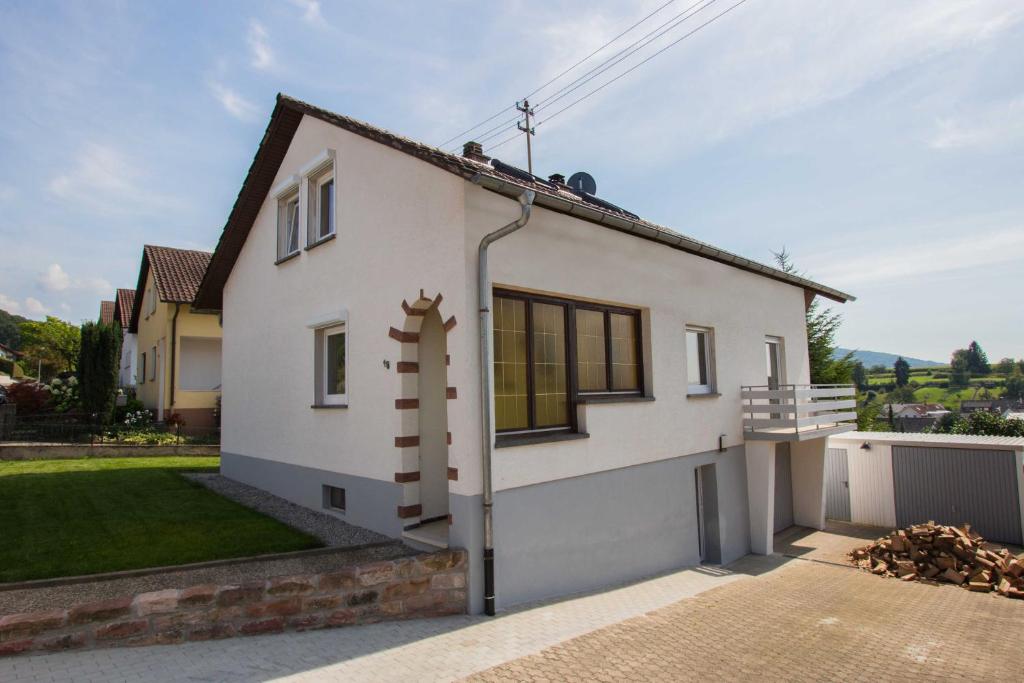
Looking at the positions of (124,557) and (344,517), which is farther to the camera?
(344,517)

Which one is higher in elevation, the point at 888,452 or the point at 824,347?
the point at 824,347

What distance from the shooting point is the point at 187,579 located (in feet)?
19.2

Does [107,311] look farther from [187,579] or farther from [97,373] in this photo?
[187,579]

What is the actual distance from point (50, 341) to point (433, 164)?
5194 centimetres

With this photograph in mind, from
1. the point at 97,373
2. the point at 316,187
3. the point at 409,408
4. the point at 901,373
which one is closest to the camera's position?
the point at 409,408

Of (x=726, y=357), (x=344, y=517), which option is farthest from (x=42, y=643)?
(x=726, y=357)

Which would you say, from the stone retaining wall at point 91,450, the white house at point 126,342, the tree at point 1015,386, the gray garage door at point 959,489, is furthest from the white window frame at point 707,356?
the tree at point 1015,386

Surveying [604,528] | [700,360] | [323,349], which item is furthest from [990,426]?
[323,349]

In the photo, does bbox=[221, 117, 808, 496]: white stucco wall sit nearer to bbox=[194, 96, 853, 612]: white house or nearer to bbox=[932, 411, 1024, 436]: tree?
bbox=[194, 96, 853, 612]: white house

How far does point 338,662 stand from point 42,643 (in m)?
2.34

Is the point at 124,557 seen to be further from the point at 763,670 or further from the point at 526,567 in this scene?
the point at 763,670

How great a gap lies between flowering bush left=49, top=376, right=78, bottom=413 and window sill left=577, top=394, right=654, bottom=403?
66.7ft

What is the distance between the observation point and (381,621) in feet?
19.4

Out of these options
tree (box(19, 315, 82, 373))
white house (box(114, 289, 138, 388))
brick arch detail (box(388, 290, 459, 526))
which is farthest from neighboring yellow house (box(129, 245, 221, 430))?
tree (box(19, 315, 82, 373))
